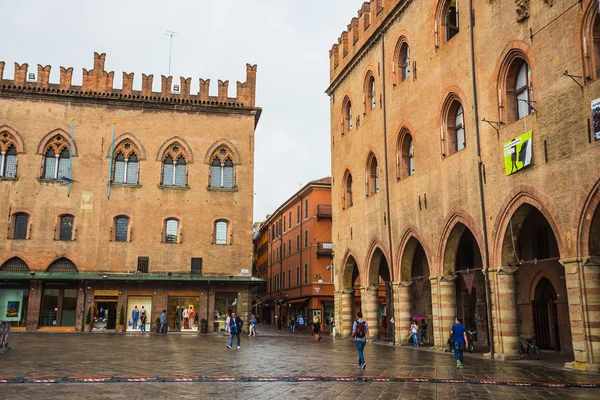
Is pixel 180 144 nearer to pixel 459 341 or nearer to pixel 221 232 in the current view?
pixel 221 232

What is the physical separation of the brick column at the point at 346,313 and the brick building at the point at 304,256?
685 cm

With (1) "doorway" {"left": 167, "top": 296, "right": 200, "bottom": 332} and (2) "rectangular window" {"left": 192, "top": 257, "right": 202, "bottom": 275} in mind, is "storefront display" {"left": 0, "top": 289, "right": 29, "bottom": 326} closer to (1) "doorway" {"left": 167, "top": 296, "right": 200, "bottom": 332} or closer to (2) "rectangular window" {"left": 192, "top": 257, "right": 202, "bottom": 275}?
(1) "doorway" {"left": 167, "top": 296, "right": 200, "bottom": 332}

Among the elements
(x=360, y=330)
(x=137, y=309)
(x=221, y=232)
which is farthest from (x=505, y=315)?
(x=137, y=309)

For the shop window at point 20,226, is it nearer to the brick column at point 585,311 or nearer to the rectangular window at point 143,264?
the rectangular window at point 143,264

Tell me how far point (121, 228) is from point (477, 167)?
75.0 ft

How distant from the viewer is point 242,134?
37688 mm

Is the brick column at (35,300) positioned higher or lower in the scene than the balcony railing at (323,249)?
lower

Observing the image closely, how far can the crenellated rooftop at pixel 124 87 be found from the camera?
35.5 meters

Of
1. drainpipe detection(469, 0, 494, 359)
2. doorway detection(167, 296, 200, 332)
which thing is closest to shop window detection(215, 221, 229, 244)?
doorway detection(167, 296, 200, 332)

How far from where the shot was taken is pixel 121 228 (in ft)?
116

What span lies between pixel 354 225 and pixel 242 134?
426 inches

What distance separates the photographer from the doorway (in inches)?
1374

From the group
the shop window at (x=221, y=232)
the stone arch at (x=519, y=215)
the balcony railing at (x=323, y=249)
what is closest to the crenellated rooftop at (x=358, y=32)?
the shop window at (x=221, y=232)

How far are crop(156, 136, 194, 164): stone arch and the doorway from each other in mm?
8494
